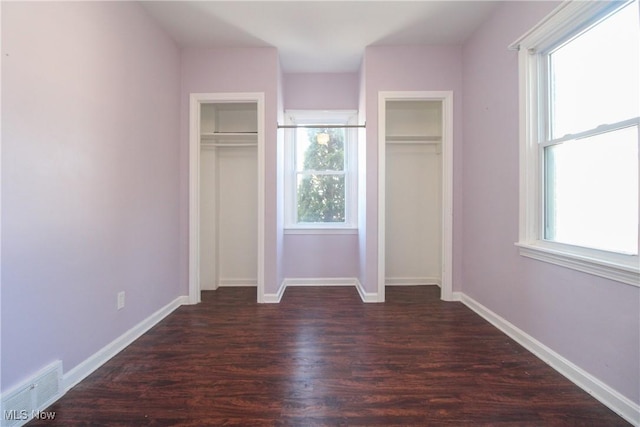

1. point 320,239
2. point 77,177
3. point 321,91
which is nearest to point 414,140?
point 321,91

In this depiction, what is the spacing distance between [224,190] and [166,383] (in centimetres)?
243

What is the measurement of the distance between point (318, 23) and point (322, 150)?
1511mm

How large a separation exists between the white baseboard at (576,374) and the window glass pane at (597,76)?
1.41 meters

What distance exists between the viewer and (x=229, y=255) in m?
3.76

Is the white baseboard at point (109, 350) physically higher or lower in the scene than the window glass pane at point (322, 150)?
lower

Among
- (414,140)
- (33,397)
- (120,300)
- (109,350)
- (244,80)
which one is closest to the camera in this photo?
(33,397)

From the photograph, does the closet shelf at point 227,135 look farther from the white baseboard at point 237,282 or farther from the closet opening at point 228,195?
the white baseboard at point 237,282

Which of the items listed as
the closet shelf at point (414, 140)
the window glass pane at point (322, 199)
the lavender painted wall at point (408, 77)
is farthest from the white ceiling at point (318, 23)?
the window glass pane at point (322, 199)

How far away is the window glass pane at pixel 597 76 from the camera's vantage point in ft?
4.83

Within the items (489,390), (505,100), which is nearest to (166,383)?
(489,390)

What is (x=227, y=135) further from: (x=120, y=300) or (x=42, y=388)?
(x=42, y=388)

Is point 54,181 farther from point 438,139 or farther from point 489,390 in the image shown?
point 438,139

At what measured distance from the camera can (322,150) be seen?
12.6 ft

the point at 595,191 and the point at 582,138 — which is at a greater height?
the point at 582,138
